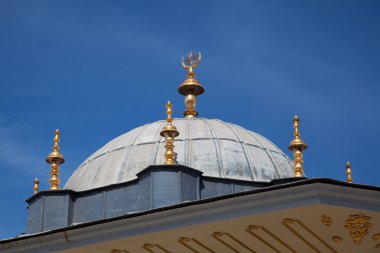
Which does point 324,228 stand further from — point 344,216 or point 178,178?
point 178,178

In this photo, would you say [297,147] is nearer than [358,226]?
No

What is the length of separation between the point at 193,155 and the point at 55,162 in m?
4.09

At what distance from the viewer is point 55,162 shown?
28812mm

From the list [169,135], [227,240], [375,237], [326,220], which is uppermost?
[169,135]

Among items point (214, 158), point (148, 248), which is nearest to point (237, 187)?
point (214, 158)

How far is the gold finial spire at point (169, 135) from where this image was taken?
26.2 metres

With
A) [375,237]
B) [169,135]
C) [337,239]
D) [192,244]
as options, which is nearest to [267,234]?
[337,239]

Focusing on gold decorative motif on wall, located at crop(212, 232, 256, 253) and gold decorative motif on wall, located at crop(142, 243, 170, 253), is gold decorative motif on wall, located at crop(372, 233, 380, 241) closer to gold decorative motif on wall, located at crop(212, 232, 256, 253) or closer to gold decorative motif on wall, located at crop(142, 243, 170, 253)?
gold decorative motif on wall, located at crop(212, 232, 256, 253)

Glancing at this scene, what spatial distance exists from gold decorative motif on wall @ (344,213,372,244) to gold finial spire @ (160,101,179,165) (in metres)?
9.38

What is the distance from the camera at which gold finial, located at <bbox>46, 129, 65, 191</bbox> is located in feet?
94.4

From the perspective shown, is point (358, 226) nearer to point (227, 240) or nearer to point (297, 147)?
point (227, 240)

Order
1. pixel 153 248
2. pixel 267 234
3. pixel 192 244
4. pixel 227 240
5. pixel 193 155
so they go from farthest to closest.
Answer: pixel 193 155
pixel 153 248
pixel 192 244
pixel 227 240
pixel 267 234

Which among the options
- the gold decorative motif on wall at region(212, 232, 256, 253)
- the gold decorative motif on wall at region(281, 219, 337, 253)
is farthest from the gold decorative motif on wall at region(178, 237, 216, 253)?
the gold decorative motif on wall at region(281, 219, 337, 253)

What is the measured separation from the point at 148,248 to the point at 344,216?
3771mm
